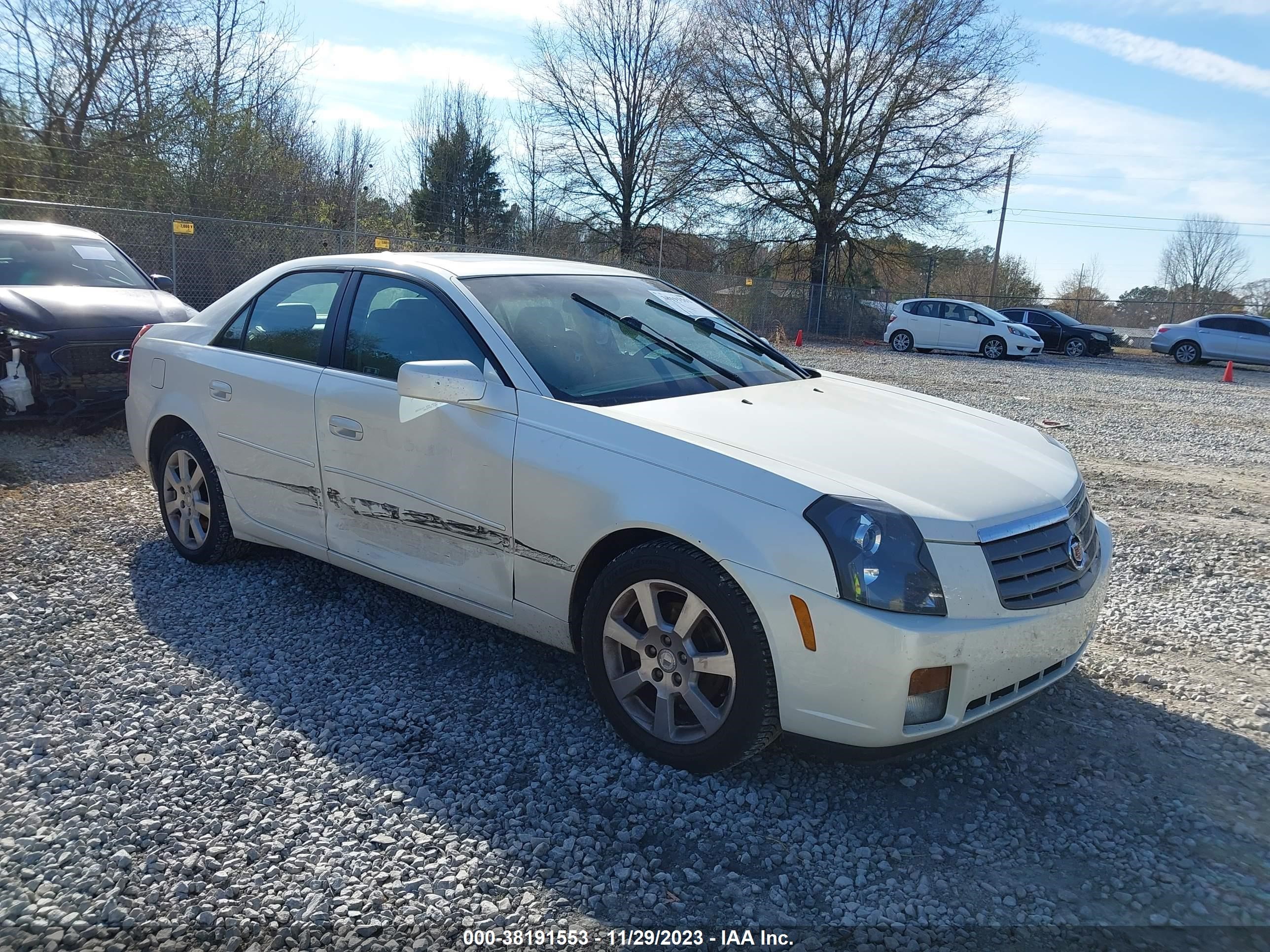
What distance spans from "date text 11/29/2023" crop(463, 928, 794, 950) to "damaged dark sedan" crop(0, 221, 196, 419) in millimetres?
6557

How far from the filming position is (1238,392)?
17469 mm

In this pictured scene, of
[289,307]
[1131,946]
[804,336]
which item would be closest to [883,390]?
[1131,946]

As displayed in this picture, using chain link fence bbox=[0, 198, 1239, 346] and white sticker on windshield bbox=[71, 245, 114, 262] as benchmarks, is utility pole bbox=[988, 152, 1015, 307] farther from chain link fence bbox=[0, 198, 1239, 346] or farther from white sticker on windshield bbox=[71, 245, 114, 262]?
white sticker on windshield bbox=[71, 245, 114, 262]

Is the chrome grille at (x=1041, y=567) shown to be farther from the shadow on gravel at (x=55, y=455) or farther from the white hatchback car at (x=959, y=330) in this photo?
the white hatchback car at (x=959, y=330)

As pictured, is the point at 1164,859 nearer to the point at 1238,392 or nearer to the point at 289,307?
the point at 289,307

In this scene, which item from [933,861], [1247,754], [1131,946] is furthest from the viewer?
[1247,754]

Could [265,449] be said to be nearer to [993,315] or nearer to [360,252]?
[360,252]

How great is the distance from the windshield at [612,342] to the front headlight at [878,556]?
1026 mm

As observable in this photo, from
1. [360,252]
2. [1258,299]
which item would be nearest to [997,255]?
[1258,299]

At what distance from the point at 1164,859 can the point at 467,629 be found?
9.13ft

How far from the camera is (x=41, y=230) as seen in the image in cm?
863

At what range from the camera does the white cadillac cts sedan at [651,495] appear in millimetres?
2730

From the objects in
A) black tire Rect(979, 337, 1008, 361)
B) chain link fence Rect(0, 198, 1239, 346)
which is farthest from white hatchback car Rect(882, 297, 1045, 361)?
chain link fence Rect(0, 198, 1239, 346)

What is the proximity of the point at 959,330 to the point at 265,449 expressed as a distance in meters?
23.5
